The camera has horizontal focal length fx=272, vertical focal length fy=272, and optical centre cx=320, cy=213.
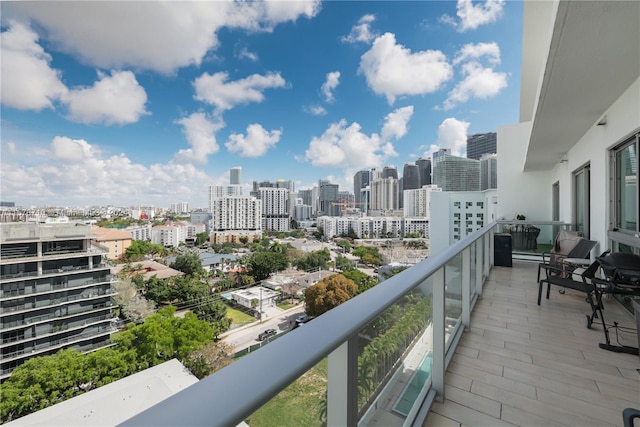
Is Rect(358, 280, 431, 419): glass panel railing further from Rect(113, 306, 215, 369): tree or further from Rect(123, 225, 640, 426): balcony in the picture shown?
Rect(113, 306, 215, 369): tree

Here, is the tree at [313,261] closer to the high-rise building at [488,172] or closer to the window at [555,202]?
the high-rise building at [488,172]

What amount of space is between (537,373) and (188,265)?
27.8 meters

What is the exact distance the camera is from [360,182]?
172ft

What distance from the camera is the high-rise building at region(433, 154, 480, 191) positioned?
18.0 meters

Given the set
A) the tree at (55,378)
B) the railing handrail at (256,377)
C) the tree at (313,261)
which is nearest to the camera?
the railing handrail at (256,377)

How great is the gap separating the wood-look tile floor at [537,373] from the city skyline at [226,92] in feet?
35.9

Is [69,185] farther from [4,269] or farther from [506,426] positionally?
[506,426]

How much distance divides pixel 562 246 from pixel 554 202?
4567mm

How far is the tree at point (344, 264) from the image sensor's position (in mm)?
24750

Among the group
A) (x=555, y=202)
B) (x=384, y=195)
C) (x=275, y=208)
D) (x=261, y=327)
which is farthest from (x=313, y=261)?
(x=275, y=208)

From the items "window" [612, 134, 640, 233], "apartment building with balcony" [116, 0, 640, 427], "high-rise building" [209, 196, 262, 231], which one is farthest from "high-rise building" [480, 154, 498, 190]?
"high-rise building" [209, 196, 262, 231]

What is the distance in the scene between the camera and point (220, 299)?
2236 centimetres

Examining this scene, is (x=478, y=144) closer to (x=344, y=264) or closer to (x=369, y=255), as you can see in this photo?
(x=369, y=255)

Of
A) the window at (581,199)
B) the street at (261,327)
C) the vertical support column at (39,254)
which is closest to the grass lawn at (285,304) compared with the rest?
the street at (261,327)
